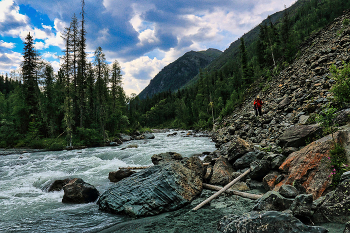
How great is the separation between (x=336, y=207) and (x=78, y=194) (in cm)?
822

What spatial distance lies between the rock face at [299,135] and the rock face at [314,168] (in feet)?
4.95

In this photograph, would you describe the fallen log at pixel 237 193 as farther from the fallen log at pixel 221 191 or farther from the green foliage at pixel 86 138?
the green foliage at pixel 86 138

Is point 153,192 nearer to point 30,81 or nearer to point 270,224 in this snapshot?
point 270,224

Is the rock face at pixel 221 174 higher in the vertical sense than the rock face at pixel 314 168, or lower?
lower

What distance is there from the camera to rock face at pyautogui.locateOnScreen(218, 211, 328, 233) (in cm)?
299

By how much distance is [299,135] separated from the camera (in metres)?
7.30

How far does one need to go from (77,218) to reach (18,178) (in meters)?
7.87

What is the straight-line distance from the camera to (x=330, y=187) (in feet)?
14.1

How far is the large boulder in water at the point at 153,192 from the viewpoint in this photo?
18.8 feet

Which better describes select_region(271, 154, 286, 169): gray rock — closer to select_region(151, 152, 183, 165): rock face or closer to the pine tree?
select_region(151, 152, 183, 165): rock face

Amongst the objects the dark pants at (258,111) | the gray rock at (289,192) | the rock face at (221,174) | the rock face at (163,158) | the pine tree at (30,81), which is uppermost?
the pine tree at (30,81)

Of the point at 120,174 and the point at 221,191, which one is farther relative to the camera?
the point at 120,174

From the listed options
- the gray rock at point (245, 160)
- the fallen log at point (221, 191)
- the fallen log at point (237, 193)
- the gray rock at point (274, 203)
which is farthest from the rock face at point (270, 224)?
the gray rock at point (245, 160)

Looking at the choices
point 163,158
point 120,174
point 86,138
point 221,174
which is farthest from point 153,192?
point 86,138
